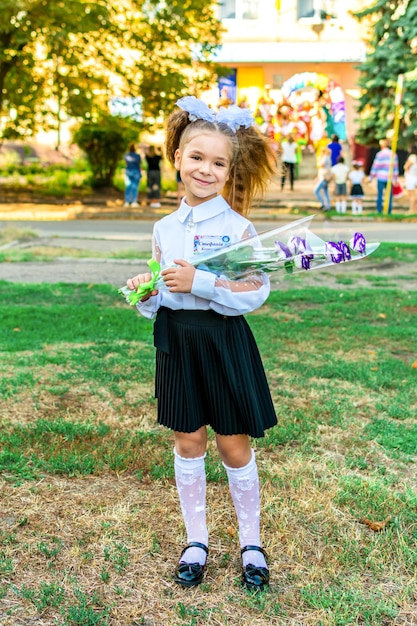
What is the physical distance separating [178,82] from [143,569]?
18593 millimetres

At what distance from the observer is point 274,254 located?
101 inches

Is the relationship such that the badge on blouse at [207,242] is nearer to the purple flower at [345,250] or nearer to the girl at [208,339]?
the girl at [208,339]

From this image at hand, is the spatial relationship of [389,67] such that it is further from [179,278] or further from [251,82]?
[179,278]

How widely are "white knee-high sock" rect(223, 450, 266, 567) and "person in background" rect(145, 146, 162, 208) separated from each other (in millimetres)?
18070

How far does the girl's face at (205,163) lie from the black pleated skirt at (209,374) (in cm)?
42

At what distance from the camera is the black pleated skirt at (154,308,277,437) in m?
2.59

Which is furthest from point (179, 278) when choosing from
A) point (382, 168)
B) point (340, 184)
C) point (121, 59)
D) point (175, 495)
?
point (121, 59)

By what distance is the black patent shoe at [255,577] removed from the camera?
8.43ft

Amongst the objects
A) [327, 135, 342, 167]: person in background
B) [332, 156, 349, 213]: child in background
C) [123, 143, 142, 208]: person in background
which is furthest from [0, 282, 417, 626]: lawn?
[327, 135, 342, 167]: person in background

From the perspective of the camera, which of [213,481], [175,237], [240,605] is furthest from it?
[213,481]

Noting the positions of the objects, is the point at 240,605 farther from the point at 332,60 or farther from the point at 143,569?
the point at 332,60

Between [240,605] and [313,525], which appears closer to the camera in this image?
[240,605]

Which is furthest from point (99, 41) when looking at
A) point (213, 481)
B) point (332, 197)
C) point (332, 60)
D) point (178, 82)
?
point (213, 481)

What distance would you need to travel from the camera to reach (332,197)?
21984mm
